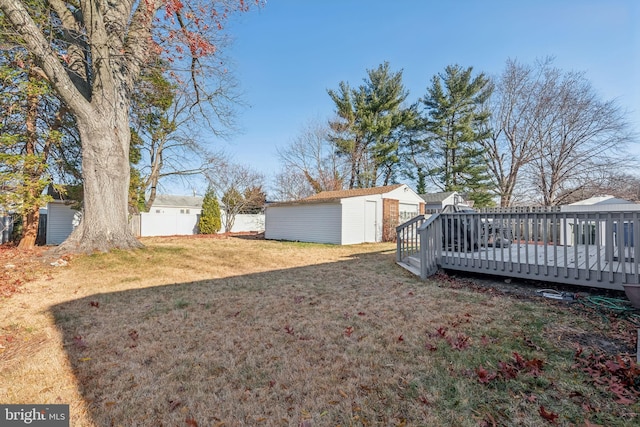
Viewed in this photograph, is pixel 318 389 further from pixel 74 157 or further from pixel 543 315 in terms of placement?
pixel 74 157

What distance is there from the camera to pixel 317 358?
8.97 ft

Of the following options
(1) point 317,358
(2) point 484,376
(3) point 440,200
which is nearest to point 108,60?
(1) point 317,358

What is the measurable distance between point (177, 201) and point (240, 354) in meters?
27.9

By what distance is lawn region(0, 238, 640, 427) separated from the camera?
1.98 m

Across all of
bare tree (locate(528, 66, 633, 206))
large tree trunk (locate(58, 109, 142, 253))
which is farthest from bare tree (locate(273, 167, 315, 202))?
large tree trunk (locate(58, 109, 142, 253))

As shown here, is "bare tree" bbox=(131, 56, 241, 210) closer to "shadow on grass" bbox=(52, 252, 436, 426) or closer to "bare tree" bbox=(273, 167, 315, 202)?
"bare tree" bbox=(273, 167, 315, 202)

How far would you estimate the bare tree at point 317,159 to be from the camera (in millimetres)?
25688

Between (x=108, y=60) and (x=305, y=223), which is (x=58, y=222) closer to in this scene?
(x=108, y=60)

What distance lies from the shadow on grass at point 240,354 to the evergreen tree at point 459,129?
22.5 m

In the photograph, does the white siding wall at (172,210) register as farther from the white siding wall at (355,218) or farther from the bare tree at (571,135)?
the bare tree at (571,135)

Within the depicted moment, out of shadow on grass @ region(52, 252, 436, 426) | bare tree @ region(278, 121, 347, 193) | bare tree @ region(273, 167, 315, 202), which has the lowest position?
shadow on grass @ region(52, 252, 436, 426)

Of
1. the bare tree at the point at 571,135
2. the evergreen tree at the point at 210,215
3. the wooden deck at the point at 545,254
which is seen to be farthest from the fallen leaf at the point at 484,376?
the evergreen tree at the point at 210,215

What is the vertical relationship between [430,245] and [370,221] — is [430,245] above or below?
below

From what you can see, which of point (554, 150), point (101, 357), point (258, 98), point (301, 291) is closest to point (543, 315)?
point (301, 291)
